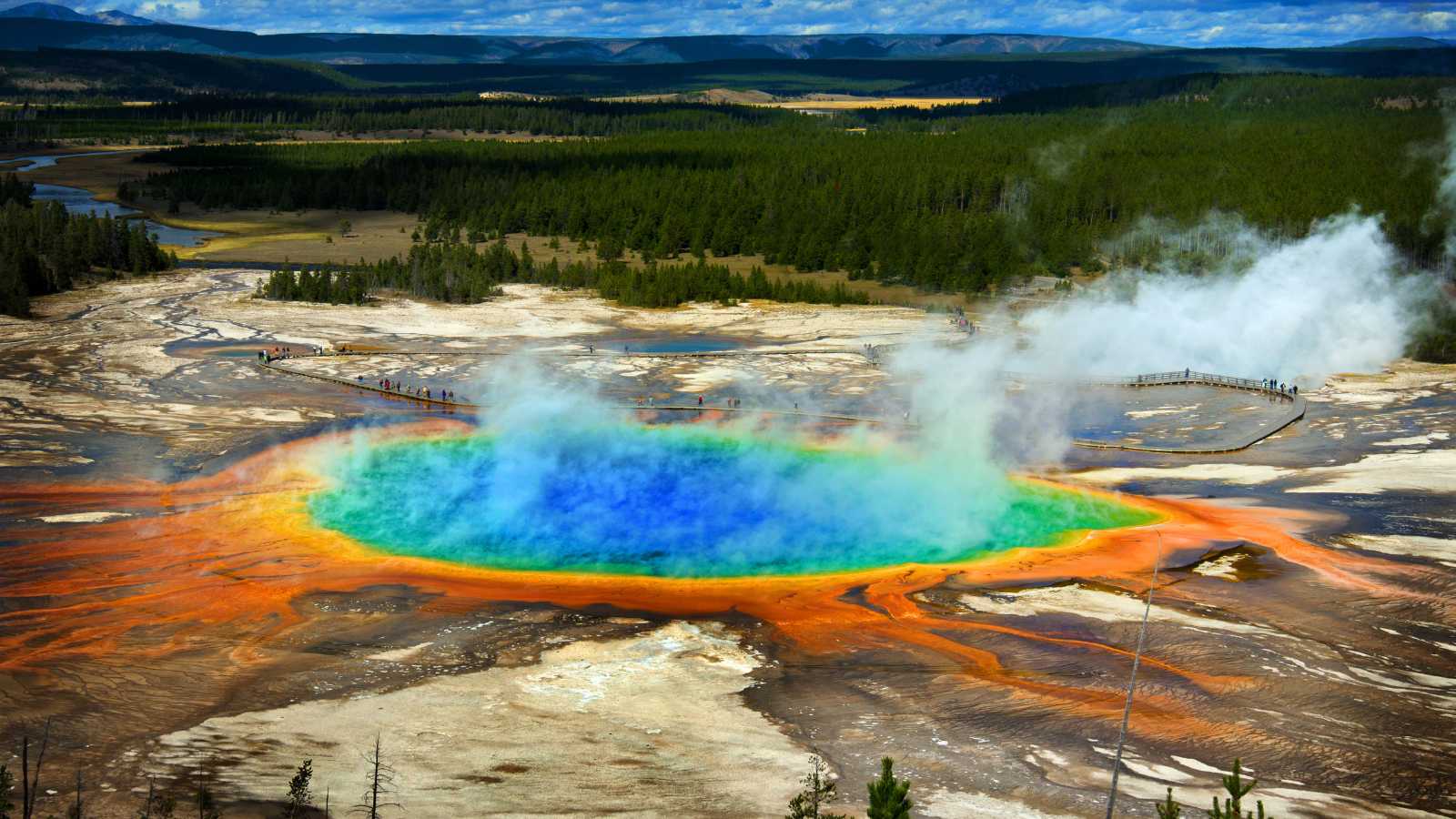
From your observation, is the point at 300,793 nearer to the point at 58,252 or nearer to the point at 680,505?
the point at 680,505

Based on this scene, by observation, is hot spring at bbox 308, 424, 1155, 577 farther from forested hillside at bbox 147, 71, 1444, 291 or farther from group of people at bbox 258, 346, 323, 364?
forested hillside at bbox 147, 71, 1444, 291

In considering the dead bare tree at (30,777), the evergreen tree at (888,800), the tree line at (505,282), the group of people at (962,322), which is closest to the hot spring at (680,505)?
the dead bare tree at (30,777)

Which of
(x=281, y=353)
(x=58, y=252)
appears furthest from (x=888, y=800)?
(x=58, y=252)

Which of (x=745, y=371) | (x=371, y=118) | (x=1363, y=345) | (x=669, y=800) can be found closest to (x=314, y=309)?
(x=745, y=371)

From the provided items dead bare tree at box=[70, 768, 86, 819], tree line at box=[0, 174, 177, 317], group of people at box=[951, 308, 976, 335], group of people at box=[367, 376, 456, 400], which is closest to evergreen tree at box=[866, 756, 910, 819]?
dead bare tree at box=[70, 768, 86, 819]

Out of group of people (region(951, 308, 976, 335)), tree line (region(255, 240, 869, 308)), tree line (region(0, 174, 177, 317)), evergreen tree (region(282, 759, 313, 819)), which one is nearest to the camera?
evergreen tree (region(282, 759, 313, 819))

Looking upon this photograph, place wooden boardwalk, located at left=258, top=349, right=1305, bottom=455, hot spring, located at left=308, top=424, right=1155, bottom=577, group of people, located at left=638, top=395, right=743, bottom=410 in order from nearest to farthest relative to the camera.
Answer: hot spring, located at left=308, top=424, right=1155, bottom=577, wooden boardwalk, located at left=258, top=349, right=1305, bottom=455, group of people, located at left=638, top=395, right=743, bottom=410
